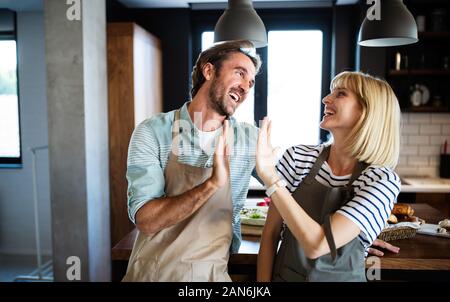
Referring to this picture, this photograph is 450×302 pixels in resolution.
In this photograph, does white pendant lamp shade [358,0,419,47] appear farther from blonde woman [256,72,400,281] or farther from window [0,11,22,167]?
window [0,11,22,167]

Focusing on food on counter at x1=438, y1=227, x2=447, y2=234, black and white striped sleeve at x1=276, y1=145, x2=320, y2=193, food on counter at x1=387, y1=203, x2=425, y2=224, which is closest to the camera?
black and white striped sleeve at x1=276, y1=145, x2=320, y2=193

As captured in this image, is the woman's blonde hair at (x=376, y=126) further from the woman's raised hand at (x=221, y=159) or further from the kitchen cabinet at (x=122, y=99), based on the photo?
the kitchen cabinet at (x=122, y=99)

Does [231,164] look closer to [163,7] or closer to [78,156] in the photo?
[78,156]

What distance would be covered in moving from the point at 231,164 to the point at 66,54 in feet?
5.56

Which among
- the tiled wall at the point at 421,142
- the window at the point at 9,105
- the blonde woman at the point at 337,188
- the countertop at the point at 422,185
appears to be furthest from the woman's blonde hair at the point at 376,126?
the window at the point at 9,105

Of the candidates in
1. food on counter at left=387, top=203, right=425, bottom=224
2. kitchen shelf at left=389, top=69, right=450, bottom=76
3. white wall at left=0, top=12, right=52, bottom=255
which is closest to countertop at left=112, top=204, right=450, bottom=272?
food on counter at left=387, top=203, right=425, bottom=224

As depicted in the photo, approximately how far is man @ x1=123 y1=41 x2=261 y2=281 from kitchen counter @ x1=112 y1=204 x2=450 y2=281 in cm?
10

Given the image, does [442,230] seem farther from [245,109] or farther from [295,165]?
[245,109]

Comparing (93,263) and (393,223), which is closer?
(393,223)

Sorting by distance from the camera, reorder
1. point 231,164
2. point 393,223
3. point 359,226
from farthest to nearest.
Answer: point 393,223
point 231,164
point 359,226

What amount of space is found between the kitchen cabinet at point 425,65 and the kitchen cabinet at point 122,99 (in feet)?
6.58

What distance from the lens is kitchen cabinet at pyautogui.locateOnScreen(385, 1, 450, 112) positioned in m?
3.35
